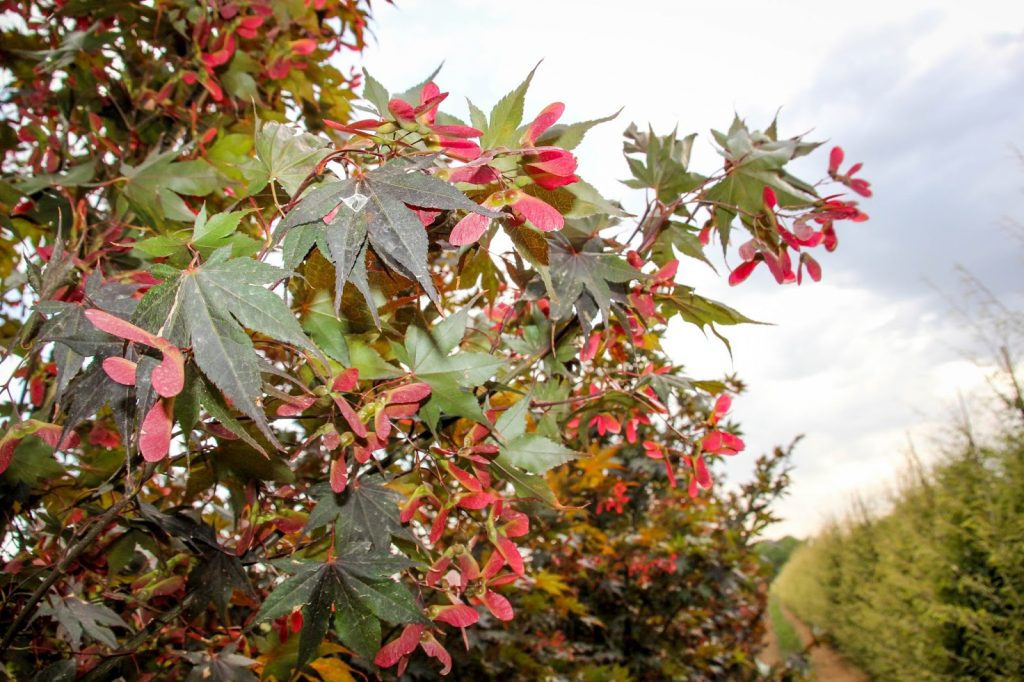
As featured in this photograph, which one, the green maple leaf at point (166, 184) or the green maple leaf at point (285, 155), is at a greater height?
the green maple leaf at point (166, 184)

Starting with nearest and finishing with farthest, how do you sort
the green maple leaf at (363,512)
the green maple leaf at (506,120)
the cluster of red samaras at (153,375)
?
the cluster of red samaras at (153,375)
the green maple leaf at (506,120)
the green maple leaf at (363,512)

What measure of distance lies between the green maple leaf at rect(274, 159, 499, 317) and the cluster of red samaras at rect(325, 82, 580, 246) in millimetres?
55

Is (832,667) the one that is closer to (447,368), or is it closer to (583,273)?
(583,273)

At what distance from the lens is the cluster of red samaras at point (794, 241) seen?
0.97 m

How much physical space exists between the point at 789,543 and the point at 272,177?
31.1m

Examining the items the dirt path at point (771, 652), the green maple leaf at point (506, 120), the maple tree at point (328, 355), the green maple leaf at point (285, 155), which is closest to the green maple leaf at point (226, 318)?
the maple tree at point (328, 355)

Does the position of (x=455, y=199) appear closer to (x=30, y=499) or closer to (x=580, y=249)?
A: (x=580, y=249)

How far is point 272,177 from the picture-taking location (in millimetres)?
674

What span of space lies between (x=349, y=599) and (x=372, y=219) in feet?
1.54

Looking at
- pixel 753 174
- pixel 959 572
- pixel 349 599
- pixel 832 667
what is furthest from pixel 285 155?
pixel 832 667

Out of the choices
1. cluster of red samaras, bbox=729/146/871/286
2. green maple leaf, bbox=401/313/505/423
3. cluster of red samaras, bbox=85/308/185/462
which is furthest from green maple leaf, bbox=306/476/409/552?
cluster of red samaras, bbox=729/146/871/286

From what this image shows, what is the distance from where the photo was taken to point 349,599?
2.49 ft

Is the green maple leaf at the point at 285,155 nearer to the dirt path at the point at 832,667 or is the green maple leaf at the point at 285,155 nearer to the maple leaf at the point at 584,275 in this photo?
the maple leaf at the point at 584,275

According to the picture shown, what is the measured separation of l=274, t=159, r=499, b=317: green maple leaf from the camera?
1.74 feet
